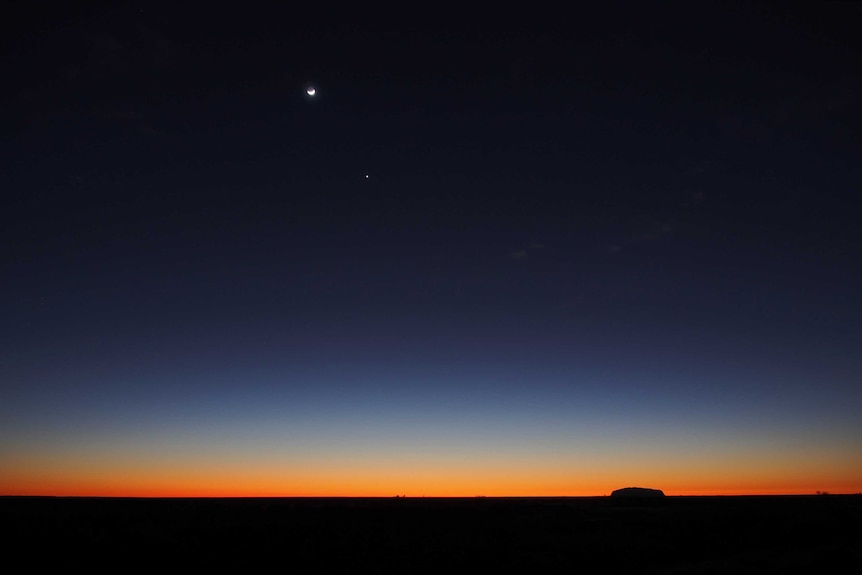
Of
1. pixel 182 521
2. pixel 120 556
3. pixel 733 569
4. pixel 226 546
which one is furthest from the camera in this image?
pixel 182 521

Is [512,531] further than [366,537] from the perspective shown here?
Yes

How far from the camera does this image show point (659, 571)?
27.0 metres

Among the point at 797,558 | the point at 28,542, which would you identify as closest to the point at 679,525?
the point at 797,558

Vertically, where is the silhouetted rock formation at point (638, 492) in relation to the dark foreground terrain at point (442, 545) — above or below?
above

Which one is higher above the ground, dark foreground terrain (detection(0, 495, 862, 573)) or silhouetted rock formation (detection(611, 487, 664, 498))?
silhouetted rock formation (detection(611, 487, 664, 498))

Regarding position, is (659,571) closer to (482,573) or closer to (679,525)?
(482,573)

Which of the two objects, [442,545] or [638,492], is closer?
[442,545]

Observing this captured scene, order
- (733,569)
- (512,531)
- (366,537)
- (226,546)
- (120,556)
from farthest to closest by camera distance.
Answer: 1. (512,531)
2. (366,537)
3. (226,546)
4. (120,556)
5. (733,569)

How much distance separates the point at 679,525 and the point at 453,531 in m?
18.4

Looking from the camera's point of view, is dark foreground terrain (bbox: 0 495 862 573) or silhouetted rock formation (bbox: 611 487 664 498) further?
silhouetted rock formation (bbox: 611 487 664 498)

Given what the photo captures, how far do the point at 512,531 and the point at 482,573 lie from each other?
1636 centimetres

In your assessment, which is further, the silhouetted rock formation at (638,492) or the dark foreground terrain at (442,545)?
the silhouetted rock formation at (638,492)

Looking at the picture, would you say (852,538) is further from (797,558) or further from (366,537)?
(366,537)

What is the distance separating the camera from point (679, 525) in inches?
1743
